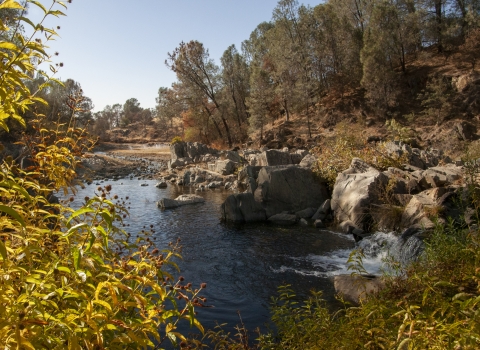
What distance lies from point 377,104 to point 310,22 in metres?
12.0

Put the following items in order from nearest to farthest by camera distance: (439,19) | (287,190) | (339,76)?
(287,190) < (439,19) < (339,76)

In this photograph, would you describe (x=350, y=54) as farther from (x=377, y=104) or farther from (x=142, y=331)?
(x=142, y=331)

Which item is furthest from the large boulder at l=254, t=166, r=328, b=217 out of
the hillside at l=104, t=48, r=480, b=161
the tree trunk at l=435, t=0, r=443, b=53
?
the tree trunk at l=435, t=0, r=443, b=53

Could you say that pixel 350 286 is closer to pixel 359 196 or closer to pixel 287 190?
pixel 359 196

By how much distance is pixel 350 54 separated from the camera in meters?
35.3

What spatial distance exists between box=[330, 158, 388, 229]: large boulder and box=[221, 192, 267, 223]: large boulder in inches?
111

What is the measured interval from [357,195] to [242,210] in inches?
168

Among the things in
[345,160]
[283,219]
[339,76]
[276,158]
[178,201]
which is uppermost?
[339,76]

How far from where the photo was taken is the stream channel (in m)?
7.10

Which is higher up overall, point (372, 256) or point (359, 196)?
point (359, 196)

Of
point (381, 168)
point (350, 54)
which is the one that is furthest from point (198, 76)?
point (381, 168)

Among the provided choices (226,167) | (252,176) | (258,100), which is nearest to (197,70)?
(258,100)

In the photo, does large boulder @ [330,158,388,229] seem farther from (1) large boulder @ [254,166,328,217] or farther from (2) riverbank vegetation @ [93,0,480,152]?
(2) riverbank vegetation @ [93,0,480,152]

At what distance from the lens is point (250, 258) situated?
9.58 metres
